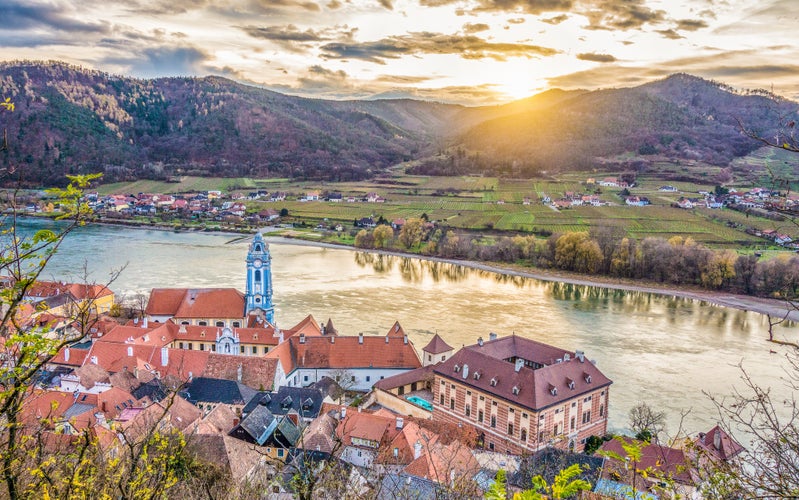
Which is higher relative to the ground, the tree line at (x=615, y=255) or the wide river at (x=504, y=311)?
the tree line at (x=615, y=255)

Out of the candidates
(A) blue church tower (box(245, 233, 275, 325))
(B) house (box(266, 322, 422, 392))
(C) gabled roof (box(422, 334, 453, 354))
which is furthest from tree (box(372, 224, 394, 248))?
(B) house (box(266, 322, 422, 392))

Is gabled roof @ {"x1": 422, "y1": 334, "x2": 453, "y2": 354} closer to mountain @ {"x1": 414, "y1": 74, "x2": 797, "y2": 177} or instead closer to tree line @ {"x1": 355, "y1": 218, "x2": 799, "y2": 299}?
tree line @ {"x1": 355, "y1": 218, "x2": 799, "y2": 299}

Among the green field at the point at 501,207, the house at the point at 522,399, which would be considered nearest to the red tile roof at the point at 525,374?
the house at the point at 522,399

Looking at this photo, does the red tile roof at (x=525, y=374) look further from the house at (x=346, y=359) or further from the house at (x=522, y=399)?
the house at (x=346, y=359)

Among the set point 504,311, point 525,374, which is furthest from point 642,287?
point 525,374

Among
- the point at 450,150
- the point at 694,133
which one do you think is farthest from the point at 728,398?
the point at 450,150

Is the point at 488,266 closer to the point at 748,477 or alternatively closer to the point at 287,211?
the point at 287,211
